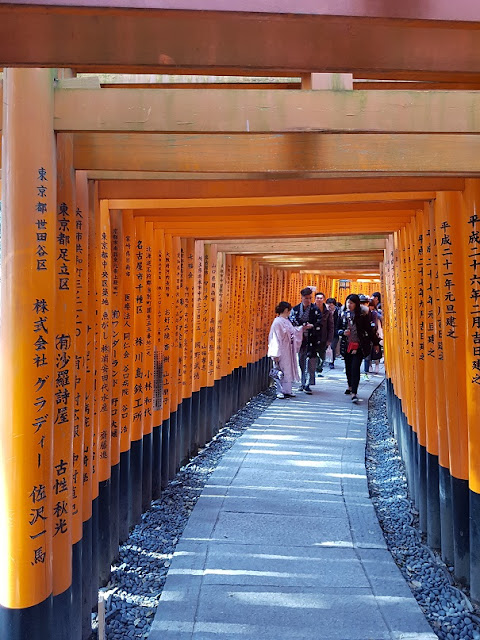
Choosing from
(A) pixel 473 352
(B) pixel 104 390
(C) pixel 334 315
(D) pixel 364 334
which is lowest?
(B) pixel 104 390

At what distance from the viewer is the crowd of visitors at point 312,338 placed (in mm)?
10312

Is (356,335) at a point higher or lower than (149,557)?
higher

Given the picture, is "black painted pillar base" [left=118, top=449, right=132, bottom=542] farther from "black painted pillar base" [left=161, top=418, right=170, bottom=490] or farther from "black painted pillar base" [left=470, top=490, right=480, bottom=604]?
"black painted pillar base" [left=470, top=490, right=480, bottom=604]

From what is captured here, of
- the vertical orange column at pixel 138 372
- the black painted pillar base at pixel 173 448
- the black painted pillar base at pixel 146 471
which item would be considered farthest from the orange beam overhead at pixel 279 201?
the black painted pillar base at pixel 173 448

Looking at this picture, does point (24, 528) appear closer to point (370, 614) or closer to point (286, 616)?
point (286, 616)

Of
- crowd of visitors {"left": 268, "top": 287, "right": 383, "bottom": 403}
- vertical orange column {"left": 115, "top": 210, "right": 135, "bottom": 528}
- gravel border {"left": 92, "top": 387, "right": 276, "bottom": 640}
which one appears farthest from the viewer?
crowd of visitors {"left": 268, "top": 287, "right": 383, "bottom": 403}

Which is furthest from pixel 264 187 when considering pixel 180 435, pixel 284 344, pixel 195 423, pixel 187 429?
pixel 284 344

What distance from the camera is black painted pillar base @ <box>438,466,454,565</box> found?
4.13 meters

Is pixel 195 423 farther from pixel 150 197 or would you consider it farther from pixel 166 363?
pixel 150 197

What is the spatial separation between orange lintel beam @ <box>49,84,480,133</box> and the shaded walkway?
102 inches

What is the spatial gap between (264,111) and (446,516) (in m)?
3.01

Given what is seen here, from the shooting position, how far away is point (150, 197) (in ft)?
12.6

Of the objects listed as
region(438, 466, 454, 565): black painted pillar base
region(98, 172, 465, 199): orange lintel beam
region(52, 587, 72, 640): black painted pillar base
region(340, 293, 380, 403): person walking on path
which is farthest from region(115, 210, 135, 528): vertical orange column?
region(340, 293, 380, 403): person walking on path

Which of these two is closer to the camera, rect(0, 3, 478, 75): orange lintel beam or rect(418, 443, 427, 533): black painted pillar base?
rect(0, 3, 478, 75): orange lintel beam
